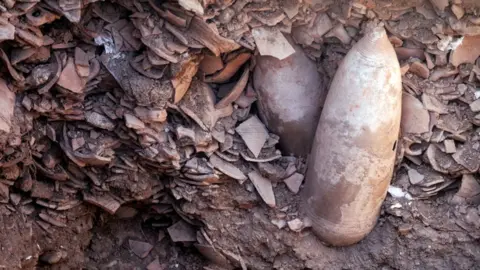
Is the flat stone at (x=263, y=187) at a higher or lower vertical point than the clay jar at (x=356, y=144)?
lower

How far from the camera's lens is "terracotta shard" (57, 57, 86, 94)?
121 inches

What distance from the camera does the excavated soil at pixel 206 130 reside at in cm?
304

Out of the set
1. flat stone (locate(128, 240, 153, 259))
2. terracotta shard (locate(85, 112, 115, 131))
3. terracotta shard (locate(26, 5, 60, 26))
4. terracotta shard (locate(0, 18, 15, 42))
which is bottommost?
flat stone (locate(128, 240, 153, 259))

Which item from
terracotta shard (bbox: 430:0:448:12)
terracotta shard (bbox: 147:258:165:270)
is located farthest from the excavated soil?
terracotta shard (bbox: 147:258:165:270)

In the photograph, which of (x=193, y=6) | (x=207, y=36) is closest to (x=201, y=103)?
(x=207, y=36)

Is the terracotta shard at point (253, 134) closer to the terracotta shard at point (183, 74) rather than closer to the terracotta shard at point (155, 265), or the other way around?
the terracotta shard at point (183, 74)

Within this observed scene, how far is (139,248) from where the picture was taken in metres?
3.64

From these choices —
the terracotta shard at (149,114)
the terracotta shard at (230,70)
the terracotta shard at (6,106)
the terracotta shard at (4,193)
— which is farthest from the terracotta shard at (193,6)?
the terracotta shard at (4,193)

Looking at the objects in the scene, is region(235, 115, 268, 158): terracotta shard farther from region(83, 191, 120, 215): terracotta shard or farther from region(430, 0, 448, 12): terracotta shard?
region(430, 0, 448, 12): terracotta shard

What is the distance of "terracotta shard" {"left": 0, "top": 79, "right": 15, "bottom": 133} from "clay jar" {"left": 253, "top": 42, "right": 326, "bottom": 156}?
3.17 feet

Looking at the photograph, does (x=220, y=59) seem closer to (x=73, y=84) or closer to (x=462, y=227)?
(x=73, y=84)

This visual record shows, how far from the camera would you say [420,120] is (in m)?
3.22

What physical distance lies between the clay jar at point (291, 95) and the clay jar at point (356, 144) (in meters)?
0.13

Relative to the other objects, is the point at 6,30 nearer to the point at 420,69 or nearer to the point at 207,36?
the point at 207,36
